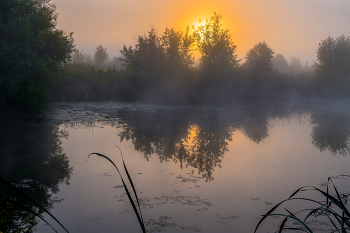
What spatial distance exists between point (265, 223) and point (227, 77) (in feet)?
78.5

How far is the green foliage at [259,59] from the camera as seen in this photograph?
29.6 meters

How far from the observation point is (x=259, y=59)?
3194cm

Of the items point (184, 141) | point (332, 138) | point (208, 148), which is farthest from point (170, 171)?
point (332, 138)

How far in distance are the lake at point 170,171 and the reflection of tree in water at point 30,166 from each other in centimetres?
2

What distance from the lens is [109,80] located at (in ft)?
82.8

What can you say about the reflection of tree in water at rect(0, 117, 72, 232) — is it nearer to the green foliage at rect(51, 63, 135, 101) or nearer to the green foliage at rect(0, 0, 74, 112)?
the green foliage at rect(0, 0, 74, 112)

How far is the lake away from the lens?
4.25 metres

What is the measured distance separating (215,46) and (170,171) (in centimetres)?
2392

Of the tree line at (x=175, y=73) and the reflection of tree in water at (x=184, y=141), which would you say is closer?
the reflection of tree in water at (x=184, y=141)

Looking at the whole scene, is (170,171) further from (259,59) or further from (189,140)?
(259,59)

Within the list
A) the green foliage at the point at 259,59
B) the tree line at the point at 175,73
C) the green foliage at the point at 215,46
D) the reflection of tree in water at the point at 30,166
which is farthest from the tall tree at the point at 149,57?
the reflection of tree in water at the point at 30,166

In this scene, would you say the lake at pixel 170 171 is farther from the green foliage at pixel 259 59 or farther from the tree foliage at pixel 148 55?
the green foliage at pixel 259 59

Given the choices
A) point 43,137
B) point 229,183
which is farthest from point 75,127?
point 229,183

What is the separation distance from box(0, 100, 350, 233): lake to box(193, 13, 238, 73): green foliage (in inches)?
671
